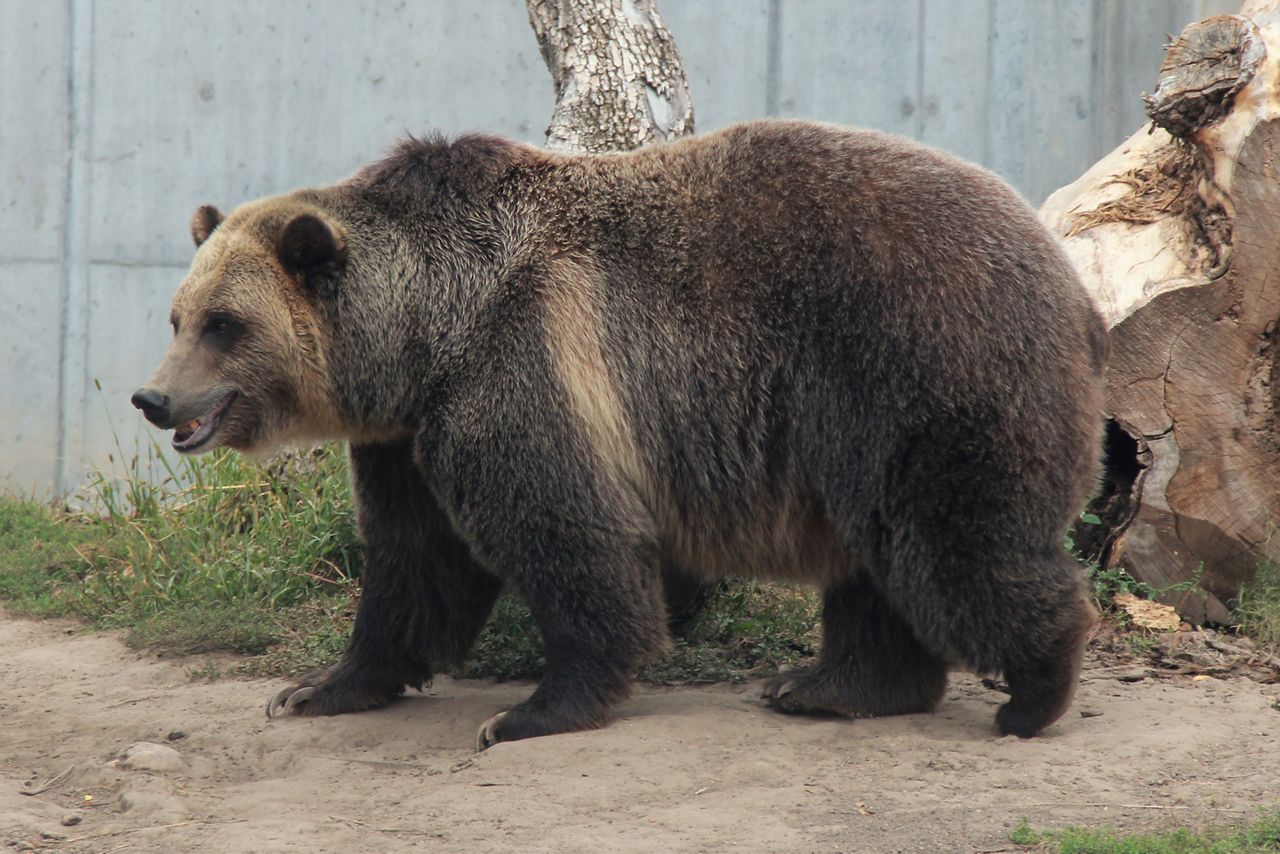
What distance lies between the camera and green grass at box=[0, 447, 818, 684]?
6.02 metres

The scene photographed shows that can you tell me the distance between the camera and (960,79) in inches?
384

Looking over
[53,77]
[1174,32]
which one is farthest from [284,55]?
[1174,32]

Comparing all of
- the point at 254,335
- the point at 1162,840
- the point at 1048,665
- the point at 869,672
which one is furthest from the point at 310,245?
the point at 1162,840

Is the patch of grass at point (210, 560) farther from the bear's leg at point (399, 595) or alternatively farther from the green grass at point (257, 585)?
the bear's leg at point (399, 595)

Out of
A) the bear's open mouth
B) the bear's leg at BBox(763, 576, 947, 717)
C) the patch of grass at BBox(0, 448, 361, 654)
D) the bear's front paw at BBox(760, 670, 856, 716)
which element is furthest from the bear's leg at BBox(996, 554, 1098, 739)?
the patch of grass at BBox(0, 448, 361, 654)

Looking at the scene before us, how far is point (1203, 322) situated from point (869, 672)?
2.17 meters

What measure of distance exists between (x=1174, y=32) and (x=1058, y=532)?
6.55m

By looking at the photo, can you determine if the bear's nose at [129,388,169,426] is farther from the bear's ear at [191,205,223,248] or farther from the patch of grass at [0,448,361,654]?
the patch of grass at [0,448,361,654]

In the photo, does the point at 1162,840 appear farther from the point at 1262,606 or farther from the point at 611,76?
the point at 611,76

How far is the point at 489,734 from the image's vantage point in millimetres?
4742

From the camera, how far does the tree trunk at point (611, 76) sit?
655cm

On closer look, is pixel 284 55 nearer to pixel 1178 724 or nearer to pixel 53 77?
pixel 53 77

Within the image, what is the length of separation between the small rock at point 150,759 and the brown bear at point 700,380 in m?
1.05

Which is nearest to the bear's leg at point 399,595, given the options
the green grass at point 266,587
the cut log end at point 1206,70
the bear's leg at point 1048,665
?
the green grass at point 266,587
